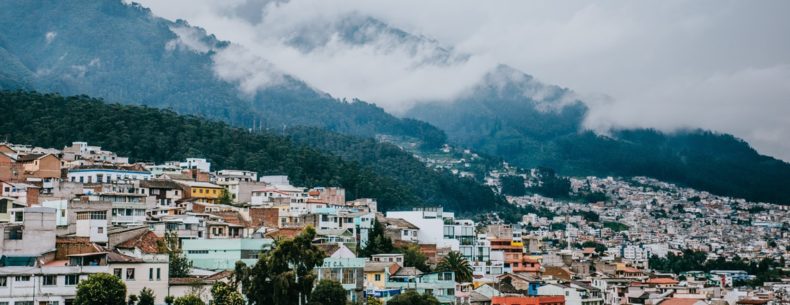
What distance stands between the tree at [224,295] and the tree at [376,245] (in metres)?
18.2

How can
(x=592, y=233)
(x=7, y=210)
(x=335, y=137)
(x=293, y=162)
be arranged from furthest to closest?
1. (x=335, y=137)
2. (x=592, y=233)
3. (x=293, y=162)
4. (x=7, y=210)

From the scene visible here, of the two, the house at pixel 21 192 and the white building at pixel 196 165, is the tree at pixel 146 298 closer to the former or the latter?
the house at pixel 21 192

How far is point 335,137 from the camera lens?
182 metres

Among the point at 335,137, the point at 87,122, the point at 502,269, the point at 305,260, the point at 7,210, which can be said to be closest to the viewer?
the point at 305,260

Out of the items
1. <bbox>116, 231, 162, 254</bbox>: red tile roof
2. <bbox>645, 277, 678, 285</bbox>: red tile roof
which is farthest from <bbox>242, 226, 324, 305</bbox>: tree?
<bbox>645, 277, 678, 285</bbox>: red tile roof

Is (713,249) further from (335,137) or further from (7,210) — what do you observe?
(7,210)

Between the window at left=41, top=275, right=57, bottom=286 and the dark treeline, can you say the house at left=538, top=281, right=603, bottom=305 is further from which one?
the dark treeline

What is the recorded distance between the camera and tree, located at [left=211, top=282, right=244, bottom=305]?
1784 inches

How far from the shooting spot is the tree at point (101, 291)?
1630 inches

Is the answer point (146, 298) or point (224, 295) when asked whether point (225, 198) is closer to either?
point (224, 295)

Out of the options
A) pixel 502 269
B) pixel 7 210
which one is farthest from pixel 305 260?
pixel 502 269

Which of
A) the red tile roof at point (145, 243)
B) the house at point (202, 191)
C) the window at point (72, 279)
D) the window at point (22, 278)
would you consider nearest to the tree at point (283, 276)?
the red tile roof at point (145, 243)

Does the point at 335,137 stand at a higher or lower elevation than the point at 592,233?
higher

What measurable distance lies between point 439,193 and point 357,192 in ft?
149
